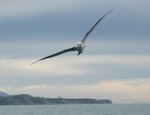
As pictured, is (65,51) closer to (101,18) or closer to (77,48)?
(77,48)

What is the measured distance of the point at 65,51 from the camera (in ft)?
120

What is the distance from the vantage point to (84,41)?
36.6 meters

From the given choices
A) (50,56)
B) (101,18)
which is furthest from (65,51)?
(101,18)

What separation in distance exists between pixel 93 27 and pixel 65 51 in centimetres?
321

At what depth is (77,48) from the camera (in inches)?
1398

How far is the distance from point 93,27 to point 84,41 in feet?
7.10

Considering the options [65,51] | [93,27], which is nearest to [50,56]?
[65,51]

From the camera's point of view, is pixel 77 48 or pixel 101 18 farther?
pixel 101 18

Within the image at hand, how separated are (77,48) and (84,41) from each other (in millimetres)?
1261

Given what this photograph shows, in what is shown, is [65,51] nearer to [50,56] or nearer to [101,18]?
[50,56]

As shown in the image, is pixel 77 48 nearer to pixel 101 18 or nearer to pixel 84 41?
pixel 84 41

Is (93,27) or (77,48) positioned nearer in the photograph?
(77,48)

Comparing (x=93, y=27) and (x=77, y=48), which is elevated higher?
(x=93, y=27)

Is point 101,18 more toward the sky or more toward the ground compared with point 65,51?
more toward the sky
